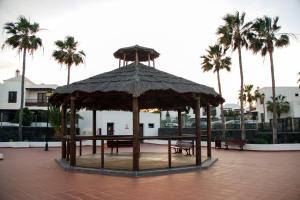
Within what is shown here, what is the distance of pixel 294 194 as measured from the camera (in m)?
7.98

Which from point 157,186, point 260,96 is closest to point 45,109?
point 260,96

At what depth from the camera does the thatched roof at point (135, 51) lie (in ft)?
49.8

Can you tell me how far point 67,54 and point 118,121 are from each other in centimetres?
1083

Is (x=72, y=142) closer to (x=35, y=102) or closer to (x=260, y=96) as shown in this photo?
(x=35, y=102)

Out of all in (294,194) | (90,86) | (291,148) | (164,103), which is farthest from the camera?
(291,148)

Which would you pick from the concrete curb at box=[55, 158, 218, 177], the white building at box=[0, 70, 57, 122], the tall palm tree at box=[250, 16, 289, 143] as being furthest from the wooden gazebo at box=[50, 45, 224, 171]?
the white building at box=[0, 70, 57, 122]

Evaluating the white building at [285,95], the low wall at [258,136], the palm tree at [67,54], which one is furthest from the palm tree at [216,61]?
the white building at [285,95]

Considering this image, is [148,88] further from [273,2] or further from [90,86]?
[273,2]

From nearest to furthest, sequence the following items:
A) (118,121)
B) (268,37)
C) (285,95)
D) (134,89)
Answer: (134,89) < (268,37) < (118,121) < (285,95)

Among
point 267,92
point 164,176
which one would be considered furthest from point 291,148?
point 267,92

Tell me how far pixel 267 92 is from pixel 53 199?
54918mm

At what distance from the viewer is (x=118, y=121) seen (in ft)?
131

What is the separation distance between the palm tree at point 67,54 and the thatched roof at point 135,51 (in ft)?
73.6

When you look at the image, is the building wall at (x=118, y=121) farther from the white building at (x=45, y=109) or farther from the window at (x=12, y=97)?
the window at (x=12, y=97)
